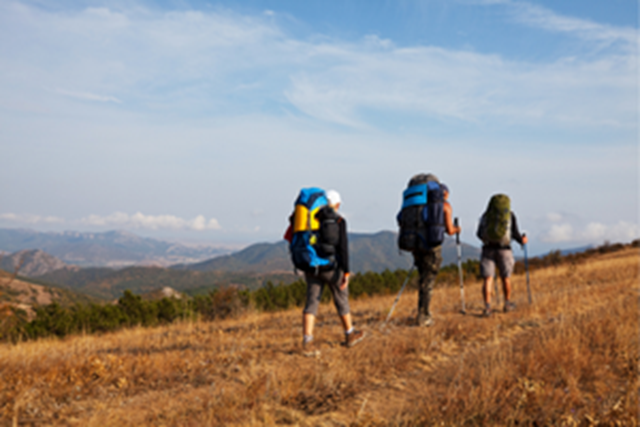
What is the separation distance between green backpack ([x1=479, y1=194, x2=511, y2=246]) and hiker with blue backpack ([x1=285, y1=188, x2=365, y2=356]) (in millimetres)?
3744

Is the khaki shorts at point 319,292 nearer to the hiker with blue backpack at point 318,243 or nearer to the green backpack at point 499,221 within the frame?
the hiker with blue backpack at point 318,243

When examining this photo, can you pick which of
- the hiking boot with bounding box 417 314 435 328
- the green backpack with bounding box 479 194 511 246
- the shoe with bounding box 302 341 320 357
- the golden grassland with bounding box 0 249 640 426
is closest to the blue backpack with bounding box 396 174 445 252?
the hiking boot with bounding box 417 314 435 328

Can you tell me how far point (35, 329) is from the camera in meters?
17.3

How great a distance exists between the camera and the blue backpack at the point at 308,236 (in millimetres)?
5660

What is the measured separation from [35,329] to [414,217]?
56.8 feet

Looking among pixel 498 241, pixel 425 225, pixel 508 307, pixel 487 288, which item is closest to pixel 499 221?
pixel 498 241

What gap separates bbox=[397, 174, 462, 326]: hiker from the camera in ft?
22.7

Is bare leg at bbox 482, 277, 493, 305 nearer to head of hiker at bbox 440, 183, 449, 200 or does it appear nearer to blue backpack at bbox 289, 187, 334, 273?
head of hiker at bbox 440, 183, 449, 200

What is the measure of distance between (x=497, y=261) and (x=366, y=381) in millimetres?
4856

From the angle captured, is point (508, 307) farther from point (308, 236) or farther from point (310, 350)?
point (308, 236)

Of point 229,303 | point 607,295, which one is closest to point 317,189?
point 607,295

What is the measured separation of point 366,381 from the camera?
4531 mm

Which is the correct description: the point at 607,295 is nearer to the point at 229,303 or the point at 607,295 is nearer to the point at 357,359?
the point at 357,359

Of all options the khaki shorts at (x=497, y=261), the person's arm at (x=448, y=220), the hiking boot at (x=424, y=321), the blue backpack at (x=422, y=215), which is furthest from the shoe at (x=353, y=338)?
the khaki shorts at (x=497, y=261)
